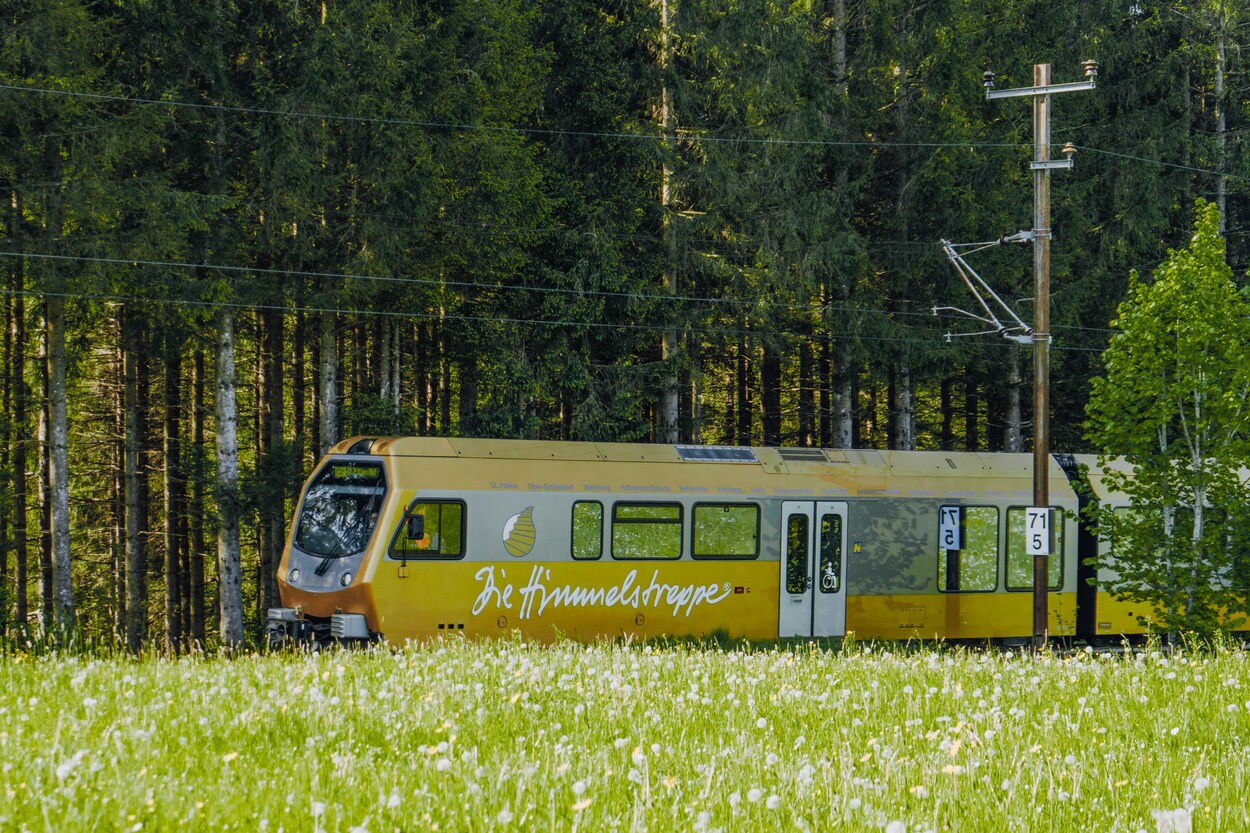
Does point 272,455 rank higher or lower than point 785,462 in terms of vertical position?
lower

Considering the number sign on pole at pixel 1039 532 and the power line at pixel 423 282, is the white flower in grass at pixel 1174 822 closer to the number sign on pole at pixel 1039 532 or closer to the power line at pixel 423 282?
the number sign on pole at pixel 1039 532

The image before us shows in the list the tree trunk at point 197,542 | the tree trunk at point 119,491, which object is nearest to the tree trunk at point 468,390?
the tree trunk at point 197,542

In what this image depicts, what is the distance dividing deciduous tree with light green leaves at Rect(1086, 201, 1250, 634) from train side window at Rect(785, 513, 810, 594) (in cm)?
437

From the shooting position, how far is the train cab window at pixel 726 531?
61.9 feet

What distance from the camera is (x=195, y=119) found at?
74.9 ft

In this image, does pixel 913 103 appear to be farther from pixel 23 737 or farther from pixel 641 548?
pixel 23 737

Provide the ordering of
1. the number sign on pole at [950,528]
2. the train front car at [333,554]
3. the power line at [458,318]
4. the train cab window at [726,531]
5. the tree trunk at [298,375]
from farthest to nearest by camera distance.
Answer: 1. the tree trunk at [298,375]
2. the power line at [458,318]
3. the number sign on pole at [950,528]
4. the train cab window at [726,531]
5. the train front car at [333,554]

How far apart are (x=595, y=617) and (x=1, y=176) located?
12194mm

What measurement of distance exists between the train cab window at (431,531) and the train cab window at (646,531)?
240 cm

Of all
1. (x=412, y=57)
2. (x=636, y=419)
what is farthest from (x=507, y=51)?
(x=636, y=419)

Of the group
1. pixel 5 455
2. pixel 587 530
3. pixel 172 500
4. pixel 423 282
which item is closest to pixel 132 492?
pixel 5 455

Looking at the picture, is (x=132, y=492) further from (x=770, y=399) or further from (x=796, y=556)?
(x=770, y=399)

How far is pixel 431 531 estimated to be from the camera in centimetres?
1709

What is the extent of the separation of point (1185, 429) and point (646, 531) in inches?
307
